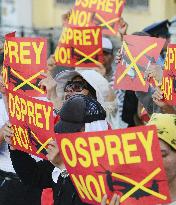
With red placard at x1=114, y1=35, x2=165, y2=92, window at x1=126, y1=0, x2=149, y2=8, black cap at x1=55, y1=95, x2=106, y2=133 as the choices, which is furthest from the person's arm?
window at x1=126, y1=0, x2=149, y2=8

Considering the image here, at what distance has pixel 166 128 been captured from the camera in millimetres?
3732

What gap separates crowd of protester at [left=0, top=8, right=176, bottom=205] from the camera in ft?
12.8

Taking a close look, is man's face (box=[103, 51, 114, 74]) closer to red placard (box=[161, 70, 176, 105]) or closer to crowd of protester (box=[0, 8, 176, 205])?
crowd of protester (box=[0, 8, 176, 205])

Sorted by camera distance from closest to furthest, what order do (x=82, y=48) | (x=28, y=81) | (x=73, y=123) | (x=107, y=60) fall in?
(x=73, y=123), (x=28, y=81), (x=82, y=48), (x=107, y=60)

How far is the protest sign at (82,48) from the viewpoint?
23.5ft

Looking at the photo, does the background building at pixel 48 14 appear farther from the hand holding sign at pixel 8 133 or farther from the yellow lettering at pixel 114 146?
the yellow lettering at pixel 114 146

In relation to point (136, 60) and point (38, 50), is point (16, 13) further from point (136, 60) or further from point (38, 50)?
point (38, 50)

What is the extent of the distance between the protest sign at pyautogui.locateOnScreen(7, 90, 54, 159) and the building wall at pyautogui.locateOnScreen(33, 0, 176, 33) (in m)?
12.1

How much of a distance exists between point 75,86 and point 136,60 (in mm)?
724

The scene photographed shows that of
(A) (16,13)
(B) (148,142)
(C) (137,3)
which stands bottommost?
(A) (16,13)

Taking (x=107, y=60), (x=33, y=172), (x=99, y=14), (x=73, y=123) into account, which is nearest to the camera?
(x=73, y=123)

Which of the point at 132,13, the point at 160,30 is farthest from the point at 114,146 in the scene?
the point at 132,13

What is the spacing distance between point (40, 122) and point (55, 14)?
54.8 ft

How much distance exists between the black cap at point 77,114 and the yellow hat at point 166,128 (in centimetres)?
42
